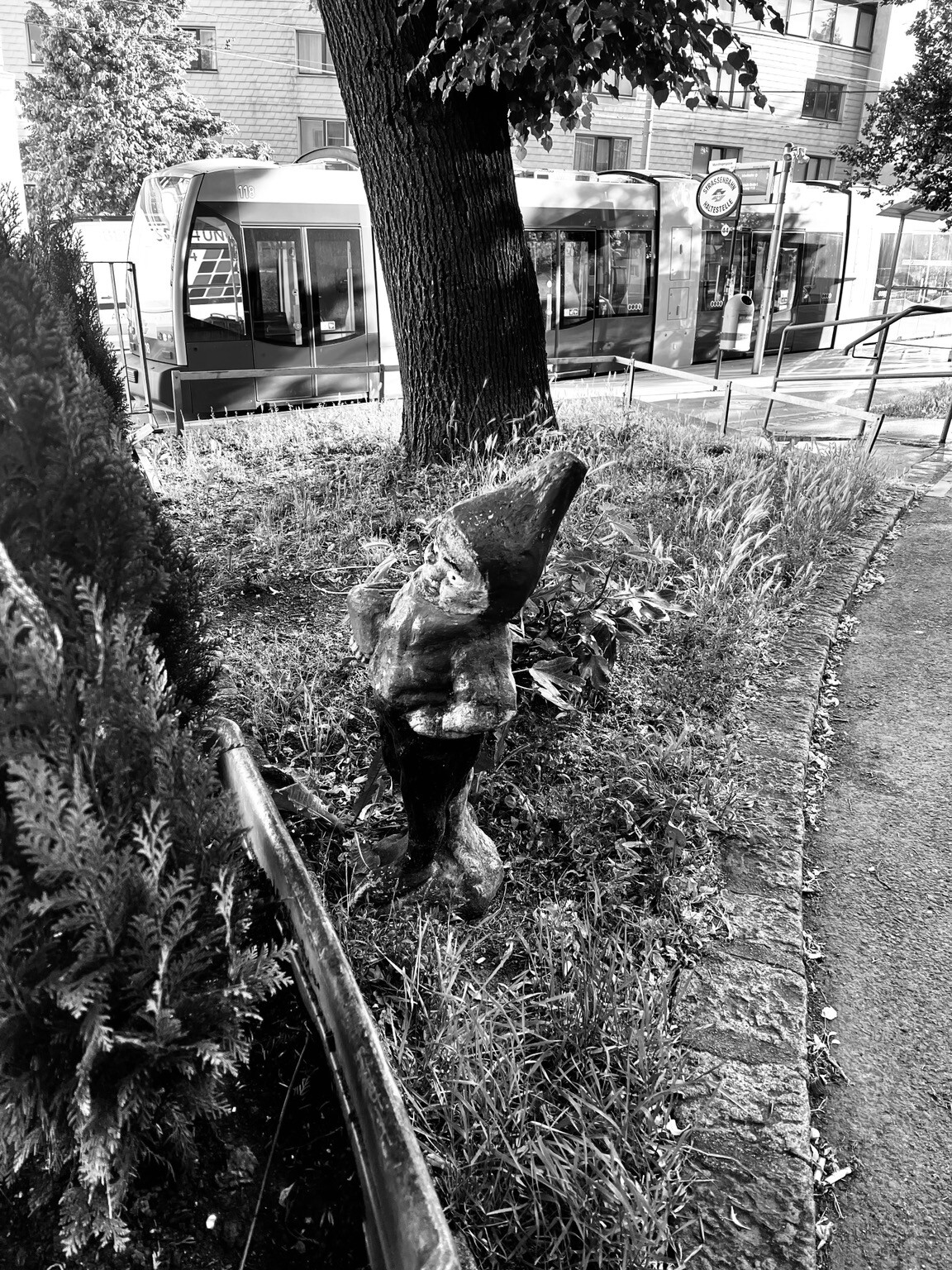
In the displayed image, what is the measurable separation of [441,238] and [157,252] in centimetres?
791

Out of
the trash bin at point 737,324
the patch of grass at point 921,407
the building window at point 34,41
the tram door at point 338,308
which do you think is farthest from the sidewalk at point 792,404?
the building window at point 34,41

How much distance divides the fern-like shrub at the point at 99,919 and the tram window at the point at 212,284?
11.5 metres

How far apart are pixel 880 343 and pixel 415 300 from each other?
680 cm

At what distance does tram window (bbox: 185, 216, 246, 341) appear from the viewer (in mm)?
11531

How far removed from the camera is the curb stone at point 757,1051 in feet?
5.85

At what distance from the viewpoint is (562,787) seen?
3.01 m

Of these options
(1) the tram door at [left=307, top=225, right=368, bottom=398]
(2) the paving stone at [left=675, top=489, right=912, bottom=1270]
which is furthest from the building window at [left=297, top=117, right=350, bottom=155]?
(2) the paving stone at [left=675, top=489, right=912, bottom=1270]

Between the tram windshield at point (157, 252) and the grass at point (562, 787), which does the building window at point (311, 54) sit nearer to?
the tram windshield at point (157, 252)

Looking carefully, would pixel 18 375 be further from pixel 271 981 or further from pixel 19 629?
pixel 271 981

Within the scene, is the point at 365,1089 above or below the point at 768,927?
above

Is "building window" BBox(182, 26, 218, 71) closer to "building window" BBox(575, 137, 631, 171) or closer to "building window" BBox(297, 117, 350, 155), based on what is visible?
"building window" BBox(297, 117, 350, 155)

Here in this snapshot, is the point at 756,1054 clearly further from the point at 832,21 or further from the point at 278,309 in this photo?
the point at 832,21

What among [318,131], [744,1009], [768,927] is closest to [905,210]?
[768,927]

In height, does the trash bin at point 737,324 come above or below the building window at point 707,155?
below
